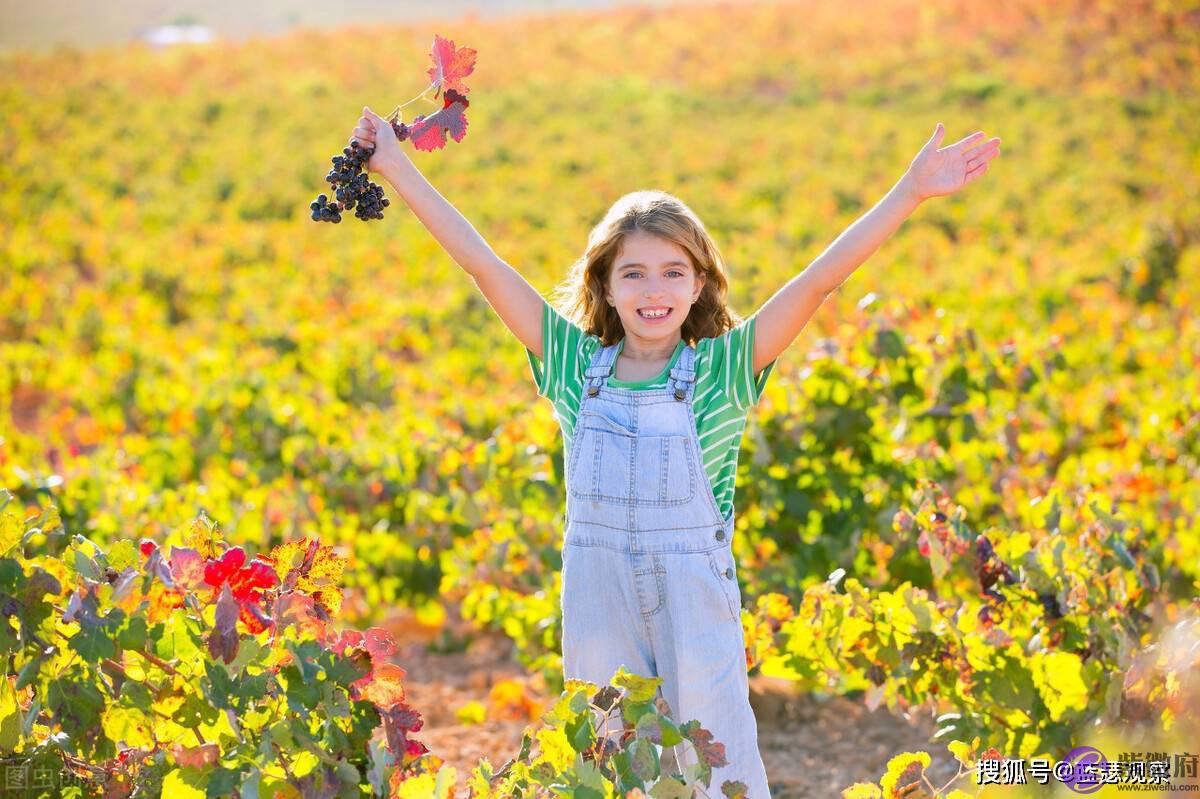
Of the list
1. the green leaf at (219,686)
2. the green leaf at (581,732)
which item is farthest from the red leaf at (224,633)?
the green leaf at (581,732)

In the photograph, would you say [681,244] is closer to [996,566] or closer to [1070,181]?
[996,566]

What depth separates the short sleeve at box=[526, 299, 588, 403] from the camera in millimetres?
2189

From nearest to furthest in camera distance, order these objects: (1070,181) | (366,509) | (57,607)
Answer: (57,607) < (366,509) < (1070,181)

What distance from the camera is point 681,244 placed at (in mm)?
2150

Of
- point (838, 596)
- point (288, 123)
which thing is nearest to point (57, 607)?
point (838, 596)

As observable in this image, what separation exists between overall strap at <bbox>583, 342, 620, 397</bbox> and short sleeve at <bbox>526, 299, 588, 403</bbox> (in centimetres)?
3

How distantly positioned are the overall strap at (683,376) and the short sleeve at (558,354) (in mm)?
176

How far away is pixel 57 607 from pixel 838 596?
137 cm

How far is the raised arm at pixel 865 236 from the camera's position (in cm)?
204

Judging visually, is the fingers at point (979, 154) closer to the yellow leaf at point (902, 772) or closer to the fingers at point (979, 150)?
the fingers at point (979, 150)

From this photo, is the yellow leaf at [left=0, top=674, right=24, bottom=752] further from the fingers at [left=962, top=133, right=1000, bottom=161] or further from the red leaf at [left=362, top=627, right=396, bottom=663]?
the fingers at [left=962, top=133, right=1000, bottom=161]

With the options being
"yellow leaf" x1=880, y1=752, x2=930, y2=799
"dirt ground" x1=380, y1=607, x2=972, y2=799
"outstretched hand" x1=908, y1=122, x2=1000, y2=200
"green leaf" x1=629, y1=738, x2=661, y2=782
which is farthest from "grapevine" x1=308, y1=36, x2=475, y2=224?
"dirt ground" x1=380, y1=607, x2=972, y2=799

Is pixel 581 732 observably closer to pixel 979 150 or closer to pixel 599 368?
pixel 599 368

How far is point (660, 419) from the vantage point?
2.04 meters
